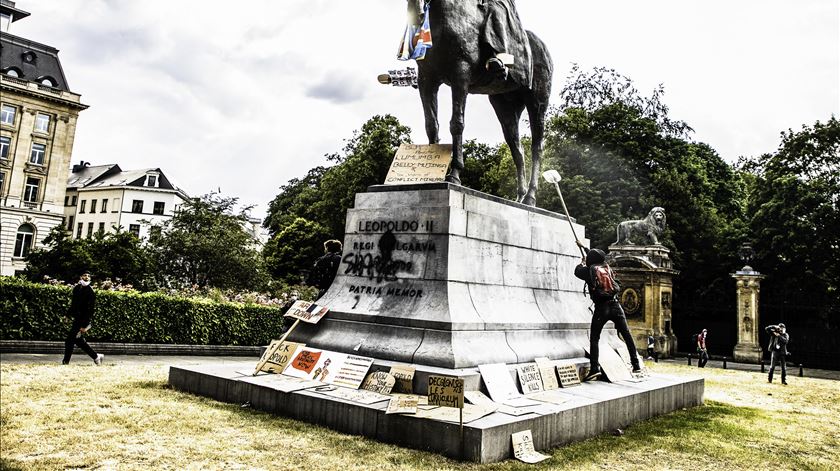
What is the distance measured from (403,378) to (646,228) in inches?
908

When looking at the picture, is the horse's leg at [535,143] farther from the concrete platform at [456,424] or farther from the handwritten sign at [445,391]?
the handwritten sign at [445,391]

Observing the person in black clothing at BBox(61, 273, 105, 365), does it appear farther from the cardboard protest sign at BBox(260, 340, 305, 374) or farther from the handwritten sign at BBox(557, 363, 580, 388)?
the handwritten sign at BBox(557, 363, 580, 388)

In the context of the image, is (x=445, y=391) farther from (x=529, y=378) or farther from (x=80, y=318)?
(x=80, y=318)

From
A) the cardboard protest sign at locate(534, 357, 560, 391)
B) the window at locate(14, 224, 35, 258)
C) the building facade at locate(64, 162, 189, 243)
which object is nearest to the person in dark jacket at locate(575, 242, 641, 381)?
the cardboard protest sign at locate(534, 357, 560, 391)

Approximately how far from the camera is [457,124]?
8.70 meters

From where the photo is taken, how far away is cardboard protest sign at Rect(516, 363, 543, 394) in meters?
7.25

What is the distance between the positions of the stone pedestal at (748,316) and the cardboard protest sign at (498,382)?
23.4 metres

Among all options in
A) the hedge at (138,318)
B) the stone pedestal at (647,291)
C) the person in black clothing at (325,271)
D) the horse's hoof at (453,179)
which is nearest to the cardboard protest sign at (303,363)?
the person in black clothing at (325,271)

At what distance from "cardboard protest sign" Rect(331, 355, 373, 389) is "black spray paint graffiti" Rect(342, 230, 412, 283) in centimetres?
137

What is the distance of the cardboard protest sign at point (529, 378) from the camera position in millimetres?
7251

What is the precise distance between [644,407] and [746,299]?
21799 millimetres

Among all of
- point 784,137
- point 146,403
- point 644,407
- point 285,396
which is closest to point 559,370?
point 644,407

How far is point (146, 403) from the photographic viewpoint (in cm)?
693

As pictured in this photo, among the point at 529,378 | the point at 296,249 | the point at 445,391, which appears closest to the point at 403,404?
the point at 445,391
